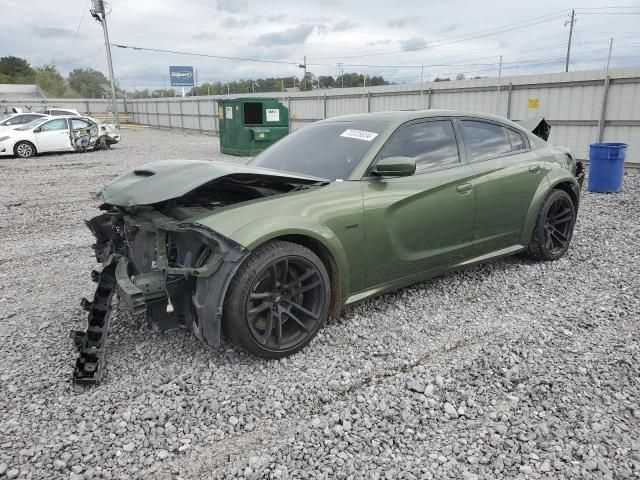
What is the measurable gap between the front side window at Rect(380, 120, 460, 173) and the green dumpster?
1258cm

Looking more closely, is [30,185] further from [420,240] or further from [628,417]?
[628,417]

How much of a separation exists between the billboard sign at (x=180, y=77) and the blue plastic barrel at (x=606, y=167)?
2121 inches

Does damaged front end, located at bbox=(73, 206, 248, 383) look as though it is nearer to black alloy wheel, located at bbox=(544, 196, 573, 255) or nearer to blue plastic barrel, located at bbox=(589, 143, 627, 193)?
black alloy wheel, located at bbox=(544, 196, 573, 255)

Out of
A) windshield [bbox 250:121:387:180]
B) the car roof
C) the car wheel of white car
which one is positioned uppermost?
the car roof

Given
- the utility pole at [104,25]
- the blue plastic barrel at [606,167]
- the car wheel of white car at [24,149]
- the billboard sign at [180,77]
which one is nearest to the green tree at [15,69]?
the billboard sign at [180,77]

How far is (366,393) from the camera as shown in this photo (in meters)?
2.84

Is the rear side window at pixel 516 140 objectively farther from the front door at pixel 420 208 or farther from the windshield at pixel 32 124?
the windshield at pixel 32 124

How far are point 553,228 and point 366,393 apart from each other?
125 inches

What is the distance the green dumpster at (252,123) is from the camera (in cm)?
1650

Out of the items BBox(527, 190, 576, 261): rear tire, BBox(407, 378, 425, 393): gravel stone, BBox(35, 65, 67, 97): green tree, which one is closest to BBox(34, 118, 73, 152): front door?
BBox(527, 190, 576, 261): rear tire

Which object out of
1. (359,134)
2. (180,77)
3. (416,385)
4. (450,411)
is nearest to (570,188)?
(359,134)

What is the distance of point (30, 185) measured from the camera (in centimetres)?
1102

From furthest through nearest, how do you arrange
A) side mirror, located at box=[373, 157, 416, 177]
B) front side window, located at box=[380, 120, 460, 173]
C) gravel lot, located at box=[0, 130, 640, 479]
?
front side window, located at box=[380, 120, 460, 173]
side mirror, located at box=[373, 157, 416, 177]
gravel lot, located at box=[0, 130, 640, 479]

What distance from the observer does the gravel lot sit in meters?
2.32
